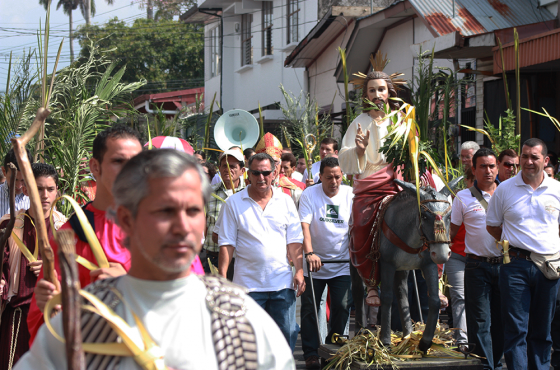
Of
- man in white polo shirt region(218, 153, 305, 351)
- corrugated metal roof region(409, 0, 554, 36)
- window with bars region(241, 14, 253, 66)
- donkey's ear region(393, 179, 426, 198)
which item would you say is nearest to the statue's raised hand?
donkey's ear region(393, 179, 426, 198)

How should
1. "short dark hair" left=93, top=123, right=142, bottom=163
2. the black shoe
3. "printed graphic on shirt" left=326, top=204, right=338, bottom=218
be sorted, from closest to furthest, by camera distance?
"short dark hair" left=93, top=123, right=142, bottom=163
the black shoe
"printed graphic on shirt" left=326, top=204, right=338, bottom=218

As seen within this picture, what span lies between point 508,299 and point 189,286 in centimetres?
483

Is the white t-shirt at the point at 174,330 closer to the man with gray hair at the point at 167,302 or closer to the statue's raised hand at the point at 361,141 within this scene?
the man with gray hair at the point at 167,302

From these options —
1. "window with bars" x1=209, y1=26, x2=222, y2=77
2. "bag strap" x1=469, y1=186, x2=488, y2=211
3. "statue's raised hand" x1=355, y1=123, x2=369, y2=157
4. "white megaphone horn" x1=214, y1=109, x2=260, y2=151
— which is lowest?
"bag strap" x1=469, y1=186, x2=488, y2=211

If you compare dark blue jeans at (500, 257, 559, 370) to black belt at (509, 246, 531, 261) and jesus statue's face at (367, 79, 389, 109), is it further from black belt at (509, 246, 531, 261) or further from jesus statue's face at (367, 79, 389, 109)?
jesus statue's face at (367, 79, 389, 109)

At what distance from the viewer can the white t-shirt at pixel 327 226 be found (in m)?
7.51

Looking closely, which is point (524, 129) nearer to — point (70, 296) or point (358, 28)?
point (358, 28)

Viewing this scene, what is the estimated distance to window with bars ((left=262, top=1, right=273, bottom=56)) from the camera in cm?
2694

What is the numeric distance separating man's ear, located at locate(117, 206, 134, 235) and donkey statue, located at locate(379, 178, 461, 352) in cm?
388

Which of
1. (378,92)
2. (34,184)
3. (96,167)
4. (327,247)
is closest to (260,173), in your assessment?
(378,92)

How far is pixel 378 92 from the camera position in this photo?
6418 millimetres

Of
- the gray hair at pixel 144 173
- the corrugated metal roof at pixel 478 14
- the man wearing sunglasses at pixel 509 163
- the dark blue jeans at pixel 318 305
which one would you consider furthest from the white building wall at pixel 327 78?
the gray hair at pixel 144 173

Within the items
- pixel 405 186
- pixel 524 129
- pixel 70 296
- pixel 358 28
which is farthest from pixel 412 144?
pixel 358 28

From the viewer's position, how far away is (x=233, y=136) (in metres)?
13.0
